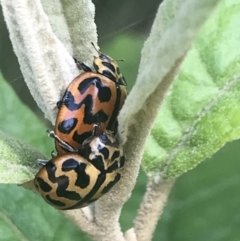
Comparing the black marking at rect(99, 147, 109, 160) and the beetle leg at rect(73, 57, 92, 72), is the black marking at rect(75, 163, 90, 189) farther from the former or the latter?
the beetle leg at rect(73, 57, 92, 72)

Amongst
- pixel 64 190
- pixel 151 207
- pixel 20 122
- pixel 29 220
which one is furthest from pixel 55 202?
pixel 20 122

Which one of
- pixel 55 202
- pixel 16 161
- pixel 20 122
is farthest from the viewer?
pixel 20 122

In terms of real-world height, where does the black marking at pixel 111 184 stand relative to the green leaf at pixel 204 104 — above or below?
below

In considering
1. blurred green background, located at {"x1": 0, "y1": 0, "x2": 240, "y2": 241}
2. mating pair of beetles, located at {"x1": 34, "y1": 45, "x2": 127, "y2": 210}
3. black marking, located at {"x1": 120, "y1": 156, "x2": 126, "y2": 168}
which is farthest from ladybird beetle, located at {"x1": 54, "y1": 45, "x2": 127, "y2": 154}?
blurred green background, located at {"x1": 0, "y1": 0, "x2": 240, "y2": 241}

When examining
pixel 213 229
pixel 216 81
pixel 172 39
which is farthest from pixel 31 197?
pixel 172 39

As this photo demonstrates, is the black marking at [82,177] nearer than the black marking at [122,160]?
No

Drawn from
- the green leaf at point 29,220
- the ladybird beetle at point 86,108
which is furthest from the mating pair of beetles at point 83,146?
the green leaf at point 29,220

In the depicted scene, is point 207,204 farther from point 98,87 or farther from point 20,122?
point 20,122

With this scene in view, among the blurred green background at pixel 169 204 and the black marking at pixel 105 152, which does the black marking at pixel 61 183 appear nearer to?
the black marking at pixel 105 152
